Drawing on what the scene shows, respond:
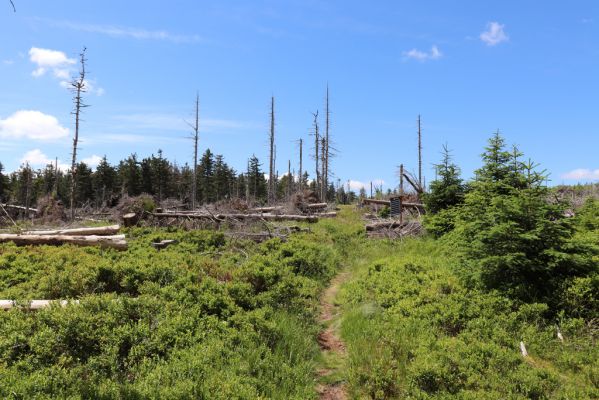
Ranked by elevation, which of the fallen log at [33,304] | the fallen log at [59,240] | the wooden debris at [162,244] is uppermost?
the fallen log at [59,240]

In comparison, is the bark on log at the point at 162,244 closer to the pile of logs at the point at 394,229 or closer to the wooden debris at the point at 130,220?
the wooden debris at the point at 130,220

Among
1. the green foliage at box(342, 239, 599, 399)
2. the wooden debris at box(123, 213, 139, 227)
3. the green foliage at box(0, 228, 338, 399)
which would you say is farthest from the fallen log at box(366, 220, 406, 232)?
the wooden debris at box(123, 213, 139, 227)

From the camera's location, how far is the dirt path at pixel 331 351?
223 inches

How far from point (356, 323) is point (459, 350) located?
2317 millimetres

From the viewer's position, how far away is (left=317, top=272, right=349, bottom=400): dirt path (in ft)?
18.6

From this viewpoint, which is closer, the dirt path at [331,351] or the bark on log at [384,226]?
the dirt path at [331,351]

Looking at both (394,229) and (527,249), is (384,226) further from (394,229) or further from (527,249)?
(527,249)

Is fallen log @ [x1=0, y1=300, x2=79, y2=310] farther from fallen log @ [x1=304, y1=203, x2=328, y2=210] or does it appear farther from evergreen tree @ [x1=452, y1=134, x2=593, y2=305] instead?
fallen log @ [x1=304, y1=203, x2=328, y2=210]

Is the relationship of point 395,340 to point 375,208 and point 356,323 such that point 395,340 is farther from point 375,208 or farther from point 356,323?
point 375,208

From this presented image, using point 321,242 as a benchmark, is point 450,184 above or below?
above

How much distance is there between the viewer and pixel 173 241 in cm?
1477

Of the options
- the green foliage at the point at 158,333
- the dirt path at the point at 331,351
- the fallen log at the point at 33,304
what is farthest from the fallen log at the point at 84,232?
the dirt path at the point at 331,351

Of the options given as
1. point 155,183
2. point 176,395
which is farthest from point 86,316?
point 155,183

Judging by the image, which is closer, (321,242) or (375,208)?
(321,242)
